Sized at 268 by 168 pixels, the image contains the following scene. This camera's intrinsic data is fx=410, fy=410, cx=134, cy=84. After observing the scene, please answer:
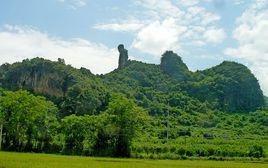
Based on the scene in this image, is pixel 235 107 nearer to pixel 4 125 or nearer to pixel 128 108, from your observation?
pixel 128 108

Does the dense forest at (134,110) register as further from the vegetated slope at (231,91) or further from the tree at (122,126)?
the vegetated slope at (231,91)

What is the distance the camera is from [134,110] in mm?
61031

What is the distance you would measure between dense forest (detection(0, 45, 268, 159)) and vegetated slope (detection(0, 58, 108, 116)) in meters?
0.26

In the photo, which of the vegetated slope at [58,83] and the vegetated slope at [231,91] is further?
the vegetated slope at [231,91]

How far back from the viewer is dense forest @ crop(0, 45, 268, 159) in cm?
6022

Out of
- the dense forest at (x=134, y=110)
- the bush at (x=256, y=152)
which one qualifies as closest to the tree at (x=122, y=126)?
the dense forest at (x=134, y=110)

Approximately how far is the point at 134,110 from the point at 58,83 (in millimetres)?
49407

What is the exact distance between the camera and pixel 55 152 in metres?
61.1

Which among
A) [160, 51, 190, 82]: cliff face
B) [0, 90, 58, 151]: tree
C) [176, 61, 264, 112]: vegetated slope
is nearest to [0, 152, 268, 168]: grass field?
[0, 90, 58, 151]: tree

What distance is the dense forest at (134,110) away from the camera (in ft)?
198

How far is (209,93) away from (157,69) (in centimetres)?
2821

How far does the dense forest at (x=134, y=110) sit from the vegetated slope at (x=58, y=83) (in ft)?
0.85

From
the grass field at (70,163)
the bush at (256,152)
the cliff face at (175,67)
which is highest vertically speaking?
the cliff face at (175,67)

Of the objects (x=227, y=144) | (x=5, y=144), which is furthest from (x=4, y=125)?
(x=227, y=144)
